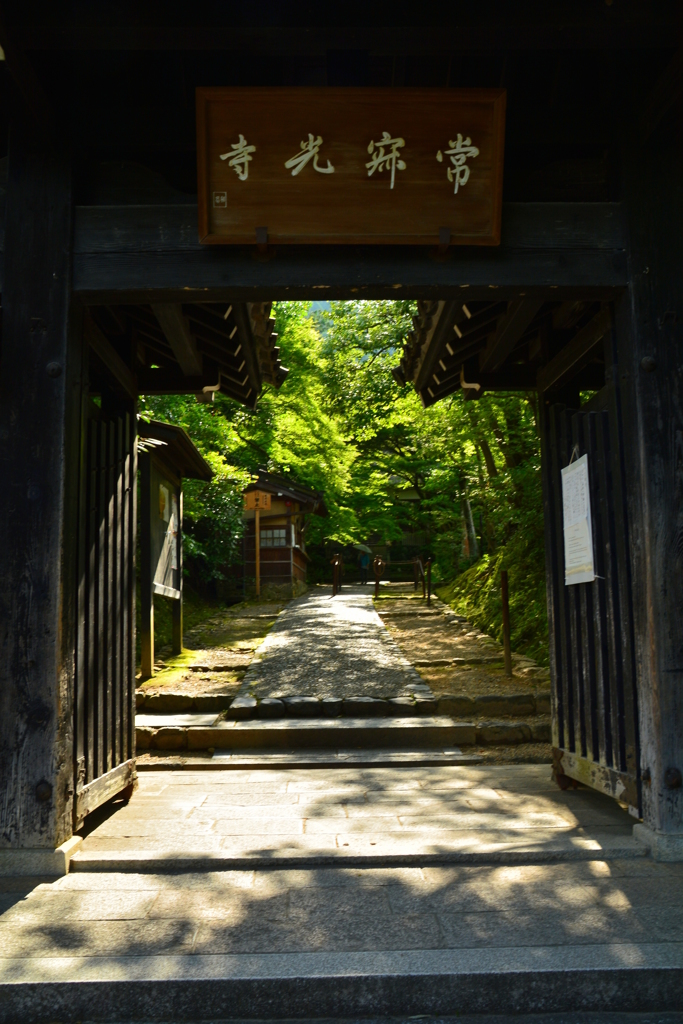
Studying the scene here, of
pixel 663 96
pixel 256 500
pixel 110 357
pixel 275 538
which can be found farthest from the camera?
pixel 275 538

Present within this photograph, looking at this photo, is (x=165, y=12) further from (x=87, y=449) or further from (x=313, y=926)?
(x=313, y=926)

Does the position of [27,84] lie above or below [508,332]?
above

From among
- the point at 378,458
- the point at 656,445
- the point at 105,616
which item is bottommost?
the point at 105,616

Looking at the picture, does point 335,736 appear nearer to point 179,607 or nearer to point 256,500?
point 179,607

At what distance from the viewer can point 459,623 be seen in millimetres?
15500

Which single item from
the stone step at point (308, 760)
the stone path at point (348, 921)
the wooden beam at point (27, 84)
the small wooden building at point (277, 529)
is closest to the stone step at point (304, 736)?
the stone step at point (308, 760)

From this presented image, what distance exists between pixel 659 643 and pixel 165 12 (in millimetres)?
4417

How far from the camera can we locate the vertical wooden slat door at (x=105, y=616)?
4.82 m

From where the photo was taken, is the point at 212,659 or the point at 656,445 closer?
the point at 656,445

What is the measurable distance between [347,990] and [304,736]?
484 cm

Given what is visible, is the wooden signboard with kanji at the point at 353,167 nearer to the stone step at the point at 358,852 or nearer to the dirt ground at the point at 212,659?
the stone step at the point at 358,852

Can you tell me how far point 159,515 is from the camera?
9.87 metres

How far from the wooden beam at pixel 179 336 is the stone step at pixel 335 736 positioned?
3.65 metres

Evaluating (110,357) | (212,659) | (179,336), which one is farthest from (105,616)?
(212,659)
